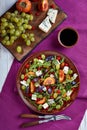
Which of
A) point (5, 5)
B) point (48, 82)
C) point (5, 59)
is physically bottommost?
point (48, 82)

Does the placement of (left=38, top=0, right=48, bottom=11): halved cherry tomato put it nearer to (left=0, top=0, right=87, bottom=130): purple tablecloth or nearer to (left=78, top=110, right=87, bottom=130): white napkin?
(left=0, top=0, right=87, bottom=130): purple tablecloth

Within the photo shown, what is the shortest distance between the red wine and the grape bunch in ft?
0.31

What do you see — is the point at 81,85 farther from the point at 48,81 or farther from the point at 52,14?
A: the point at 52,14

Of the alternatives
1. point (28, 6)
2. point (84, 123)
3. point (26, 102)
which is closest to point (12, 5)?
point (28, 6)

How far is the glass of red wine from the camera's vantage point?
1.31 meters

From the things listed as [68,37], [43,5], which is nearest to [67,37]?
[68,37]

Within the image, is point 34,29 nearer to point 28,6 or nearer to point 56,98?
point 28,6

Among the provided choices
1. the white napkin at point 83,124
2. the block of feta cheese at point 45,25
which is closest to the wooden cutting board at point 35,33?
the block of feta cheese at point 45,25

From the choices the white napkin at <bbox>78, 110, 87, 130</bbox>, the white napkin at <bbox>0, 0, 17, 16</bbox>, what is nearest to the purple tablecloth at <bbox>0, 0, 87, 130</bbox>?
the white napkin at <bbox>78, 110, 87, 130</bbox>

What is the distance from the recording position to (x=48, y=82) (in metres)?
1.30

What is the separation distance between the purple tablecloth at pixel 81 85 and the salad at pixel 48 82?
37 mm

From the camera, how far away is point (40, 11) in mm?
1357

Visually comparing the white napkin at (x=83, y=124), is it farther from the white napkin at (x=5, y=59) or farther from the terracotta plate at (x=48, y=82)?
the white napkin at (x=5, y=59)

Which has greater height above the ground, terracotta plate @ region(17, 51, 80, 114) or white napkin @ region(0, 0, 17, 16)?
white napkin @ region(0, 0, 17, 16)
